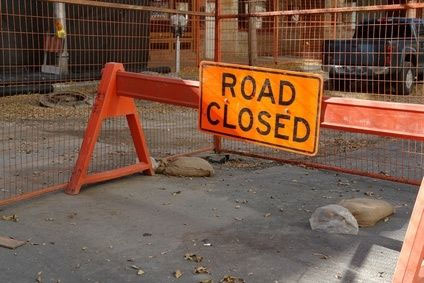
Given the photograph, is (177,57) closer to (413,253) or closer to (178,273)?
(178,273)

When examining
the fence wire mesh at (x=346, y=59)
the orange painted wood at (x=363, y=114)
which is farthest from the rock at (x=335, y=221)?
the fence wire mesh at (x=346, y=59)

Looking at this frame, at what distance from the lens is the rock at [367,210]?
193 inches

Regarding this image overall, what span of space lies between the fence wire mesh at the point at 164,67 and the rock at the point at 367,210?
1340 mm

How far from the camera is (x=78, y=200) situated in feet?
18.1

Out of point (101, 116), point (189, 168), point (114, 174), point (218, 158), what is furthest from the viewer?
point (218, 158)

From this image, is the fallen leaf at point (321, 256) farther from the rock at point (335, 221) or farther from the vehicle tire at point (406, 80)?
the vehicle tire at point (406, 80)

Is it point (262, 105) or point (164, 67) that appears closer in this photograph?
point (262, 105)

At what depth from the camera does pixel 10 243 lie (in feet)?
14.3

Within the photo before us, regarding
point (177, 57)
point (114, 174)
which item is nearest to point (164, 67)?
point (177, 57)

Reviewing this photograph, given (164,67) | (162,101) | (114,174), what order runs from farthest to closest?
(164,67)
(114,174)
(162,101)

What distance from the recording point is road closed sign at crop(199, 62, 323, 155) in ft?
14.8

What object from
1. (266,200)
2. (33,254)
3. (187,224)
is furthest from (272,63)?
(33,254)

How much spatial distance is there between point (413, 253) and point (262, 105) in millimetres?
1994

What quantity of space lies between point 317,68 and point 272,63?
1617 mm
